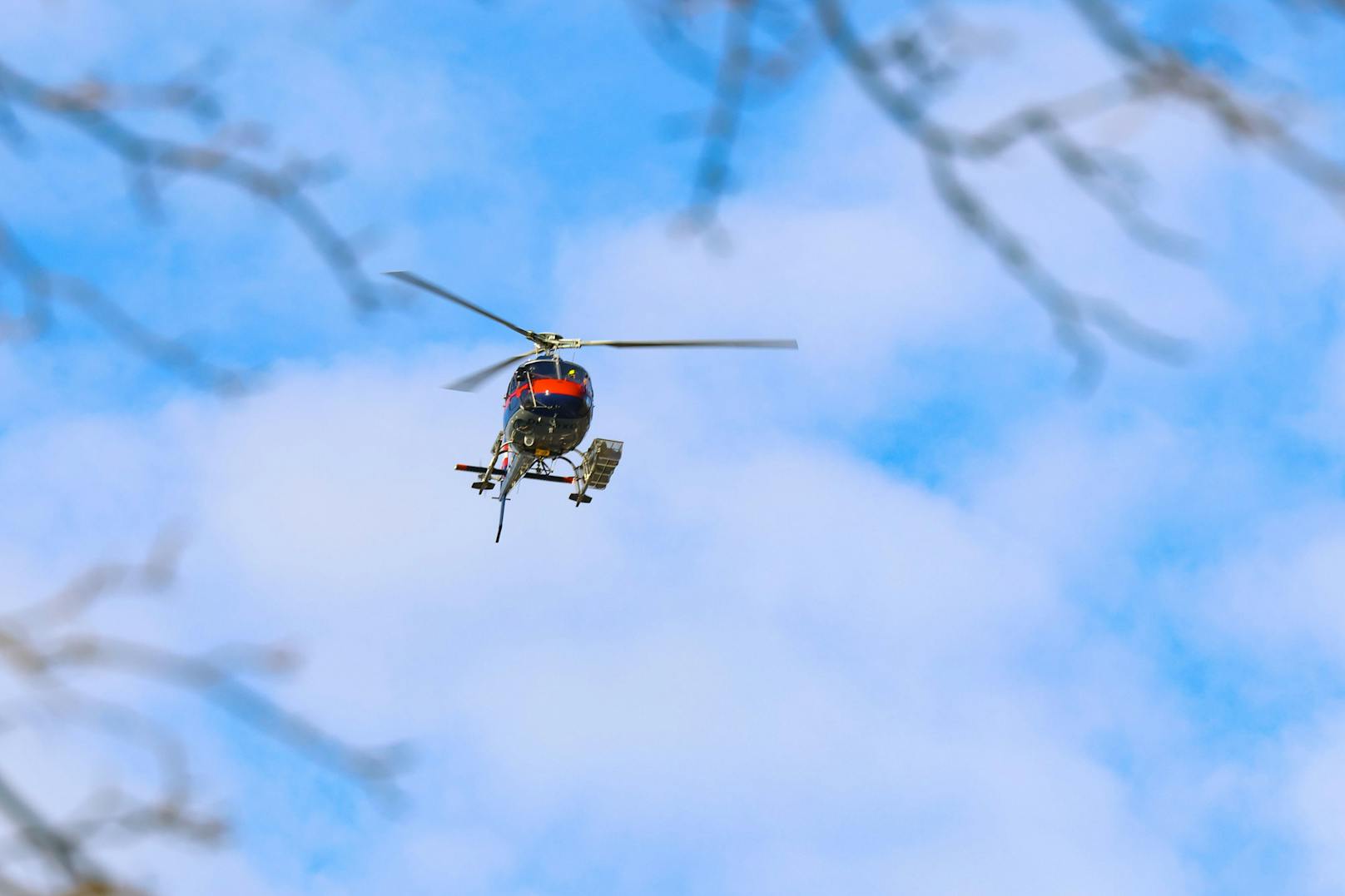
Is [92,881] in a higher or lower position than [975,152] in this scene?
lower

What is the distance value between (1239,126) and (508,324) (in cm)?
2783

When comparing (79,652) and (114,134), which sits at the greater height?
(114,134)

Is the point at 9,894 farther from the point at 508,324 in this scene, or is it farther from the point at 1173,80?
the point at 508,324

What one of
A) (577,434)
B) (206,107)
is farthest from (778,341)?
(206,107)

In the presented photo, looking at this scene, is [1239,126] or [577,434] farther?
[577,434]

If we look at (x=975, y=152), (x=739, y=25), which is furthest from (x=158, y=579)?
(x=975, y=152)

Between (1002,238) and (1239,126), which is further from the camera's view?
(1002,238)

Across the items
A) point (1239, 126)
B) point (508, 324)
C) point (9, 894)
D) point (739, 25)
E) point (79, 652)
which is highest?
point (508, 324)

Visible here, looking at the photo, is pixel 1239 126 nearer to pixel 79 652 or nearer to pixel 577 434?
pixel 79 652

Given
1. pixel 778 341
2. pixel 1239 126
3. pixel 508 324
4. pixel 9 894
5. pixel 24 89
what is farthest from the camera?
pixel 508 324

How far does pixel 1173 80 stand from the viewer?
2805 mm

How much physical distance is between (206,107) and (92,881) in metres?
1.61

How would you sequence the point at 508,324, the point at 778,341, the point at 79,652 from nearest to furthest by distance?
the point at 79,652
the point at 778,341
the point at 508,324

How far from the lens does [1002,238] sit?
3.06 metres
